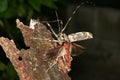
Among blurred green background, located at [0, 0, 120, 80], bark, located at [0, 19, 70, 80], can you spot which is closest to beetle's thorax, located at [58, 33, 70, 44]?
bark, located at [0, 19, 70, 80]

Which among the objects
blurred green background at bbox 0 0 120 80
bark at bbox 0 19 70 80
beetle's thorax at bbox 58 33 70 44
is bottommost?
blurred green background at bbox 0 0 120 80

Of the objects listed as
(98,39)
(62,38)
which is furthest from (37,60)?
(98,39)

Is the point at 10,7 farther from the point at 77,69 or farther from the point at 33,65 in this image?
the point at 77,69

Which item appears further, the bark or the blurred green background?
the blurred green background

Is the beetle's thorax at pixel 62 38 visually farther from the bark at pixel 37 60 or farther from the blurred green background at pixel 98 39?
the blurred green background at pixel 98 39

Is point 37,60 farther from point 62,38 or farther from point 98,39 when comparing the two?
point 98,39

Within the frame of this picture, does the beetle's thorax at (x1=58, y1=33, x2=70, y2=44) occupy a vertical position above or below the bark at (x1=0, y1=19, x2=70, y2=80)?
above

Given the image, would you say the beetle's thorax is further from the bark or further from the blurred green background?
the blurred green background

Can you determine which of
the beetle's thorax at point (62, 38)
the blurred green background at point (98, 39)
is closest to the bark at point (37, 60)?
the beetle's thorax at point (62, 38)
